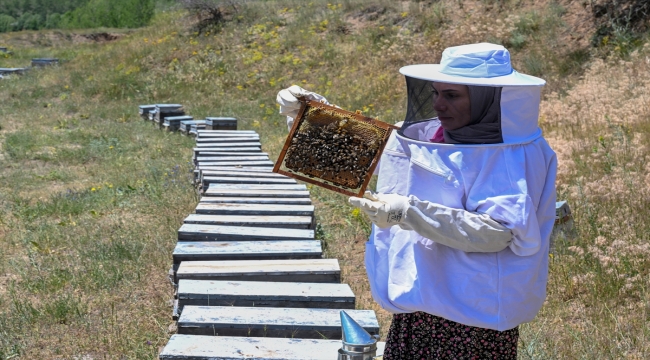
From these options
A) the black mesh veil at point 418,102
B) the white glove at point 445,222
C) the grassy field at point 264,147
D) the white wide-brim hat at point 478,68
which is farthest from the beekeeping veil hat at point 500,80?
the grassy field at point 264,147

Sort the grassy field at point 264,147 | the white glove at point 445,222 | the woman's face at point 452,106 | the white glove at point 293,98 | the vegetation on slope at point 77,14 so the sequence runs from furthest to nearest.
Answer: the vegetation on slope at point 77,14, the grassy field at point 264,147, the white glove at point 293,98, the woman's face at point 452,106, the white glove at point 445,222

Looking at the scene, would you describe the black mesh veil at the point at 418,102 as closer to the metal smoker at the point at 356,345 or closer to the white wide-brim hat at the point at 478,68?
the white wide-brim hat at the point at 478,68

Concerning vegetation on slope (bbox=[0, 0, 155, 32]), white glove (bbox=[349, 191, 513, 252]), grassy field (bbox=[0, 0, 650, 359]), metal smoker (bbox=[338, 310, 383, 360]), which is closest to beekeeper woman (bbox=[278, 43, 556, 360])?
white glove (bbox=[349, 191, 513, 252])

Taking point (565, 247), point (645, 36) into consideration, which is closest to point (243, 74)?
point (645, 36)

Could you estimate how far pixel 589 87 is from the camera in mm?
7547

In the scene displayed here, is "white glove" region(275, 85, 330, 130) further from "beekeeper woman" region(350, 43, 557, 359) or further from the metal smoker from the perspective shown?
the metal smoker

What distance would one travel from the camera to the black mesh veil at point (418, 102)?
6.91 ft

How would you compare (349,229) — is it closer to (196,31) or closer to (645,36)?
(645,36)

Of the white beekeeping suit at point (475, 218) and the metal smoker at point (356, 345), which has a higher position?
the white beekeeping suit at point (475, 218)

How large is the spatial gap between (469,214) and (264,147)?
735cm

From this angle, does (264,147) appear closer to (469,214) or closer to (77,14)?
(469,214)

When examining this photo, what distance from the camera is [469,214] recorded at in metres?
1.80

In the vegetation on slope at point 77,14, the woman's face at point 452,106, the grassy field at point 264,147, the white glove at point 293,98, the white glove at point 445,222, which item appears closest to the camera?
the white glove at point 445,222

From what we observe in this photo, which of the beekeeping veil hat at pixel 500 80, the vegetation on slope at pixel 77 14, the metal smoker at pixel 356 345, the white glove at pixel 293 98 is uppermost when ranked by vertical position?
the beekeeping veil hat at pixel 500 80
